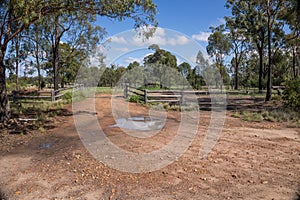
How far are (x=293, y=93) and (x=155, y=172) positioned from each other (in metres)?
10.4

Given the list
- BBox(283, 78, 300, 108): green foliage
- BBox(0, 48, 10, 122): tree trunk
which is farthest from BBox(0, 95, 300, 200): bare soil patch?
BBox(283, 78, 300, 108): green foliage

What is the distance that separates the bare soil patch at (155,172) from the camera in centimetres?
336

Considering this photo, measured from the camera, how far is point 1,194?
3381mm

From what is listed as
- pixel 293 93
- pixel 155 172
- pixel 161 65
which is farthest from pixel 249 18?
pixel 155 172

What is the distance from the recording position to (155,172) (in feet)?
13.4

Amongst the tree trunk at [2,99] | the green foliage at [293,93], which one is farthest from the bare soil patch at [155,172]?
the green foliage at [293,93]

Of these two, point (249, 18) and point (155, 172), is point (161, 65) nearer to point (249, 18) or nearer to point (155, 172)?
point (249, 18)

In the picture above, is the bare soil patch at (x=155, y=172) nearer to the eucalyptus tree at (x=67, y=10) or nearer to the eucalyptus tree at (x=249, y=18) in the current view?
the eucalyptus tree at (x=67, y=10)

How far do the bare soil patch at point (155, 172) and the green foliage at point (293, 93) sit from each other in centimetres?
625

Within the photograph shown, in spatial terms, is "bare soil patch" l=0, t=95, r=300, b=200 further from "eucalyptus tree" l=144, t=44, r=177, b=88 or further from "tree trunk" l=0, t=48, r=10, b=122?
"eucalyptus tree" l=144, t=44, r=177, b=88

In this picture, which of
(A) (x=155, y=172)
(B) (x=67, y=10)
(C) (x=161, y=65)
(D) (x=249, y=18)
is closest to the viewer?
(A) (x=155, y=172)

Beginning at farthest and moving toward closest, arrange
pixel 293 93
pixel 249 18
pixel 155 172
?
pixel 249 18 → pixel 293 93 → pixel 155 172

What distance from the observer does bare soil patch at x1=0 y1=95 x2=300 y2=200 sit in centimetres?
336

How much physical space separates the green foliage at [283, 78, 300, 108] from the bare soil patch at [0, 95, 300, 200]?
6.25 meters
